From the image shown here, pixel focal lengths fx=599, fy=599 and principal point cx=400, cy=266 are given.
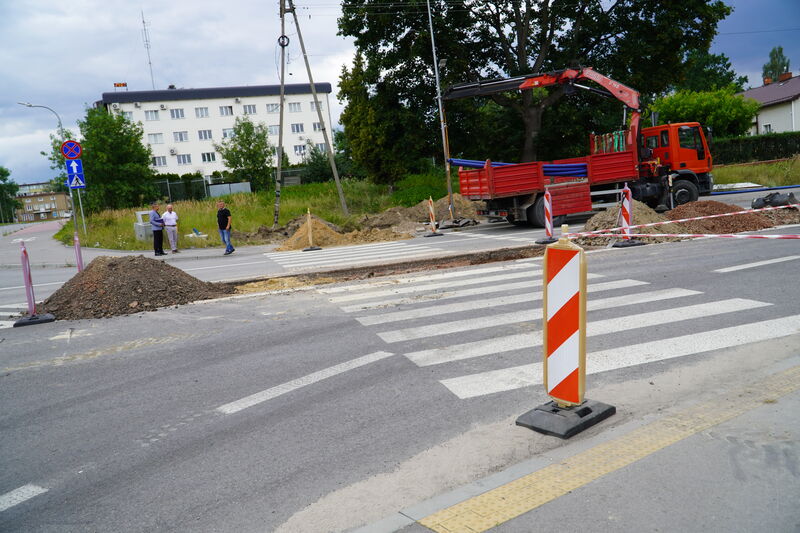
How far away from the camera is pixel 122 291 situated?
9938 mm

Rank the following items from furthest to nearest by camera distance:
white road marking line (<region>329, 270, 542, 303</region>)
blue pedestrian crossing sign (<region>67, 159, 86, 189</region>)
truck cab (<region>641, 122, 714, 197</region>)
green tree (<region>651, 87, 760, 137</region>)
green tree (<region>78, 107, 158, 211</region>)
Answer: green tree (<region>651, 87, 760, 137</region>)
green tree (<region>78, 107, 158, 211</region>)
truck cab (<region>641, 122, 714, 197</region>)
blue pedestrian crossing sign (<region>67, 159, 86, 189</region>)
white road marking line (<region>329, 270, 542, 303</region>)

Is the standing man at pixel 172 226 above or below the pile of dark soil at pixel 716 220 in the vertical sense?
above

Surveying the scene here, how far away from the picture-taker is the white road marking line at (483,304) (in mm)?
7841

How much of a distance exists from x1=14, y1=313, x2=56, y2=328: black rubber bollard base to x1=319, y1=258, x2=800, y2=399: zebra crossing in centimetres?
430

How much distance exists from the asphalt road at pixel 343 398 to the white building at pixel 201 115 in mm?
66841

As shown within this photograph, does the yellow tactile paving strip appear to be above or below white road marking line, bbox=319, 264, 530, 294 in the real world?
below

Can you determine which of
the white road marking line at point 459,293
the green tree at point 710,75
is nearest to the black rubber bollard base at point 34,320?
the white road marking line at point 459,293

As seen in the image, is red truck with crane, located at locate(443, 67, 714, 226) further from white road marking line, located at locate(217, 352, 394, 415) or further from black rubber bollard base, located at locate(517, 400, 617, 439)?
black rubber bollard base, located at locate(517, 400, 617, 439)

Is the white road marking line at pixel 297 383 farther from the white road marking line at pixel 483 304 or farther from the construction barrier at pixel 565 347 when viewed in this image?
the construction barrier at pixel 565 347

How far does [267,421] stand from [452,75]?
27778 mm

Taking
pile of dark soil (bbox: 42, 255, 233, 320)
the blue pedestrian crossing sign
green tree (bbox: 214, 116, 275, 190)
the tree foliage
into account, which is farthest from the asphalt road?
green tree (bbox: 214, 116, 275, 190)

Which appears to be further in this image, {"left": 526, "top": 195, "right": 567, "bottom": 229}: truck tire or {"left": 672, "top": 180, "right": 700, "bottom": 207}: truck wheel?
{"left": 672, "top": 180, "right": 700, "bottom": 207}: truck wheel

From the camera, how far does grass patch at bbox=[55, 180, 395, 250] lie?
24.2 m

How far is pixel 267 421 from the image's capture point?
4.74 meters
